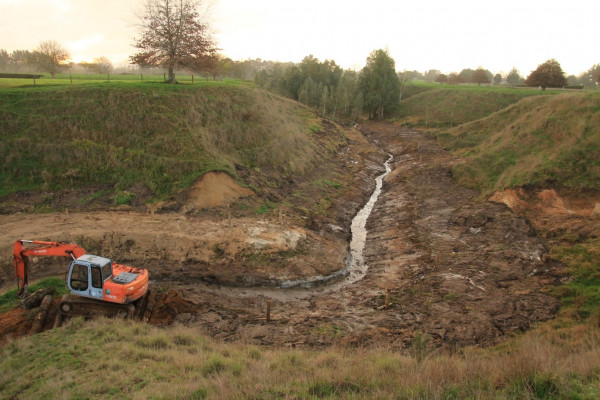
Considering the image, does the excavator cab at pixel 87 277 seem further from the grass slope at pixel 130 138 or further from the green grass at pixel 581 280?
the green grass at pixel 581 280

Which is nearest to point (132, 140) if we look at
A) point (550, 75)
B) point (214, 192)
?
point (214, 192)

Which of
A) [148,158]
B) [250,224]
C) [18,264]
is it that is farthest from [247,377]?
[148,158]

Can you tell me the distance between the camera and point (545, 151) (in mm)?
26078

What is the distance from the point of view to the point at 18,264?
42.2ft

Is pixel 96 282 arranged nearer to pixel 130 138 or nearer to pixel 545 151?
pixel 130 138

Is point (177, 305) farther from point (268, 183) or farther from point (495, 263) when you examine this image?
point (495, 263)

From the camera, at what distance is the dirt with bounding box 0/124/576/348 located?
43.7 ft

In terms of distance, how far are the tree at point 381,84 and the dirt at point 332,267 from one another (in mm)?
38010

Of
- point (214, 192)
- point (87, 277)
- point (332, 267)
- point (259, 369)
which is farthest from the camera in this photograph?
point (214, 192)

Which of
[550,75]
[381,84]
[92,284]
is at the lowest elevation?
[92,284]

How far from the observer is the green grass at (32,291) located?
43.8 feet

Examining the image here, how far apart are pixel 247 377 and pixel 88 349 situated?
548 cm

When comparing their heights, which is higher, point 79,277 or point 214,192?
point 214,192

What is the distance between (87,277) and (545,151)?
30.2 metres
